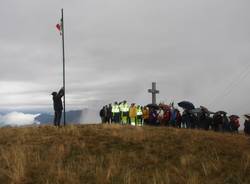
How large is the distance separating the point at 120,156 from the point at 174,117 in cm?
1400

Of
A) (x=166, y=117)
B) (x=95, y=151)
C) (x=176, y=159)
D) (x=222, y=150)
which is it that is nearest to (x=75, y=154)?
(x=95, y=151)

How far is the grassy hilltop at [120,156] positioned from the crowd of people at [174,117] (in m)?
7.02

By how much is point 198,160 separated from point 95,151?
4428 millimetres

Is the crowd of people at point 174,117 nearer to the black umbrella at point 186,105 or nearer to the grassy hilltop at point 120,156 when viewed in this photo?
the black umbrella at point 186,105

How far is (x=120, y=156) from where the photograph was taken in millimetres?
19531

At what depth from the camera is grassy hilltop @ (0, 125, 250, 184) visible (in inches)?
651

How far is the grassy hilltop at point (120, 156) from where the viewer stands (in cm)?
1653

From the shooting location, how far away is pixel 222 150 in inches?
813

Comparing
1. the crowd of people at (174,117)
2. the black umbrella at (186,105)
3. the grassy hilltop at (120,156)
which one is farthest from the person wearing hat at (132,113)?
the grassy hilltop at (120,156)

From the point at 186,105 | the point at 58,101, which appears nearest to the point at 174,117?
the point at 186,105

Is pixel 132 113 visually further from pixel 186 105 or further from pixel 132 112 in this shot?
pixel 186 105

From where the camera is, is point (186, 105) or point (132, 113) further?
point (132, 113)

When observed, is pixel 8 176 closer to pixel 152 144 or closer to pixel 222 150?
pixel 152 144

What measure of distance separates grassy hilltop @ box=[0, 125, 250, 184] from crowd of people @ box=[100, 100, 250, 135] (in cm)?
702
